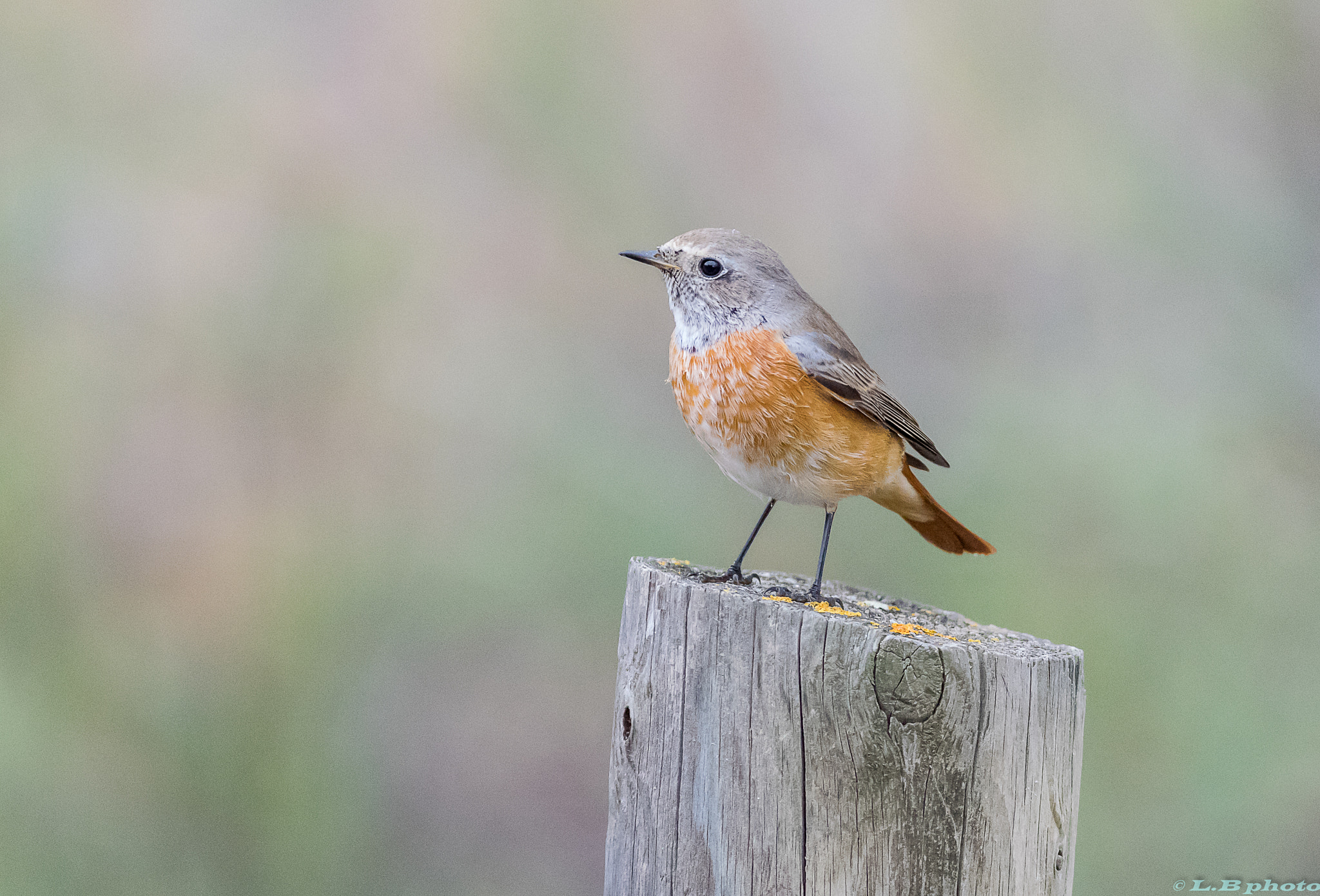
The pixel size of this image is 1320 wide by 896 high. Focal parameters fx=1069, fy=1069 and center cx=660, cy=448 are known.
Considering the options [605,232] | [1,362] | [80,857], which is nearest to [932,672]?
[605,232]

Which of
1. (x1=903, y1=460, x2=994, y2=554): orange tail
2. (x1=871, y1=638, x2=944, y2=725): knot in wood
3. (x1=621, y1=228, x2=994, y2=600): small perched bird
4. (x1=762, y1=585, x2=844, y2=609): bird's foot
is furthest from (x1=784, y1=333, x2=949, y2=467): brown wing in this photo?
(x1=871, y1=638, x2=944, y2=725): knot in wood

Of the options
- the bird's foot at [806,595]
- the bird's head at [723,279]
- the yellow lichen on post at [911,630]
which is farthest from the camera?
the bird's head at [723,279]

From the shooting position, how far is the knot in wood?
2.15 meters

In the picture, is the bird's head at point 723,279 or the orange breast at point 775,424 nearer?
the orange breast at point 775,424

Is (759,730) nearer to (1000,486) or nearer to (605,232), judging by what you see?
(1000,486)

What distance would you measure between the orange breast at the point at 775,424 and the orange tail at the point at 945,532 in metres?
0.29

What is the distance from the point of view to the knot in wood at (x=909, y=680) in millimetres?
2146

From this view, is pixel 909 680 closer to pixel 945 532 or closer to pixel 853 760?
pixel 853 760

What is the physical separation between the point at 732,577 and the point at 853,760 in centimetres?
103

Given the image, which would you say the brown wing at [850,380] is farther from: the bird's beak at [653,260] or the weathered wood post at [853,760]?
the weathered wood post at [853,760]

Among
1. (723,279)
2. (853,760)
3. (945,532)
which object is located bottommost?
(853,760)

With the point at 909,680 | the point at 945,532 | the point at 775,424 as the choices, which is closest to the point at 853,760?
the point at 909,680

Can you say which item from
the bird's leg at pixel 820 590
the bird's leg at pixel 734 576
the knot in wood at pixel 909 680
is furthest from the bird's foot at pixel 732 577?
the knot in wood at pixel 909 680

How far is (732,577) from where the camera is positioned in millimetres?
3148
